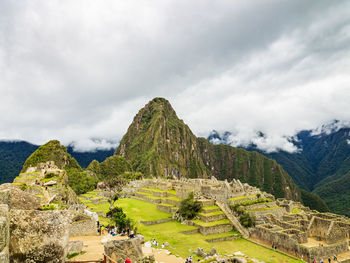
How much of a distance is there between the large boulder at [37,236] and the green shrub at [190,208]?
3014cm

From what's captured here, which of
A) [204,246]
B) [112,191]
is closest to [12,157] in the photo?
[112,191]

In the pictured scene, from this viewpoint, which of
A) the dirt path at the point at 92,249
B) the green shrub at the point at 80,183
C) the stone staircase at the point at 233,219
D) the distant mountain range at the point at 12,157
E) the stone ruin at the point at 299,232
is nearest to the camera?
the dirt path at the point at 92,249

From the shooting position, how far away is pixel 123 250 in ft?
31.9

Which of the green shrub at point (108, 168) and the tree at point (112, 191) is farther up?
the green shrub at point (108, 168)

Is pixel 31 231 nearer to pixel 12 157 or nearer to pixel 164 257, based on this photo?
pixel 164 257

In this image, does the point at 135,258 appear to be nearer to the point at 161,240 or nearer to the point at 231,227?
the point at 161,240

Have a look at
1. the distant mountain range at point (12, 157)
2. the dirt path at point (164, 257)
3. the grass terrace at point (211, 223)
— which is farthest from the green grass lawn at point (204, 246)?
the distant mountain range at point (12, 157)

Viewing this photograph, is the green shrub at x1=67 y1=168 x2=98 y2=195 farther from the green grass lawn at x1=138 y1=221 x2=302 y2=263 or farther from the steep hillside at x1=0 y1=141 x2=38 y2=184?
the green grass lawn at x1=138 y1=221 x2=302 y2=263

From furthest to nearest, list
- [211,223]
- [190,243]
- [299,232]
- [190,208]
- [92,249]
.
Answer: [190,208] < [211,223] < [299,232] < [190,243] < [92,249]

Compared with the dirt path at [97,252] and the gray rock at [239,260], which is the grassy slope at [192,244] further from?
the gray rock at [239,260]

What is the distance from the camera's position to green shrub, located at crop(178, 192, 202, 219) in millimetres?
34659

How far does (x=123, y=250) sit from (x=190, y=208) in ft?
87.7

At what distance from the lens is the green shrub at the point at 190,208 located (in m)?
34.7

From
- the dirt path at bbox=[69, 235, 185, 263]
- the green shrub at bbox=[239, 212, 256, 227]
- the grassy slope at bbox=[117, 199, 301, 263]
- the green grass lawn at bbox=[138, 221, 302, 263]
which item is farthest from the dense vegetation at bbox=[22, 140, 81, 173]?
the green shrub at bbox=[239, 212, 256, 227]
